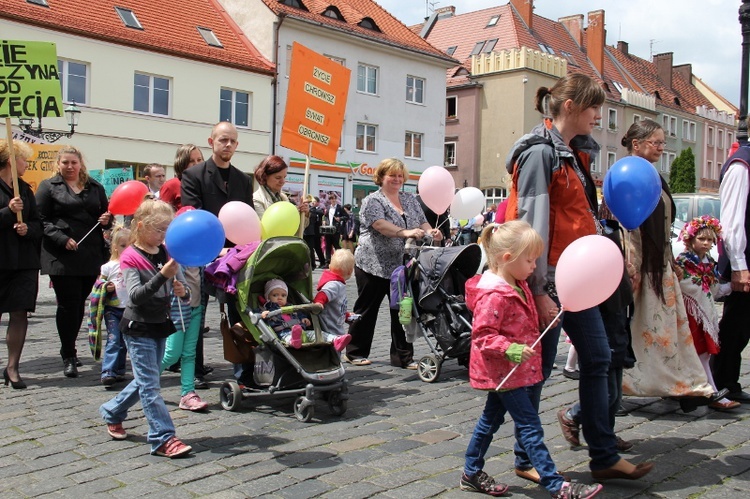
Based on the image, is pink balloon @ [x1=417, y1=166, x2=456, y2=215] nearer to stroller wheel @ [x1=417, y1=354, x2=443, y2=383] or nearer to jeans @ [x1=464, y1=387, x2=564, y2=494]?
stroller wheel @ [x1=417, y1=354, x2=443, y2=383]

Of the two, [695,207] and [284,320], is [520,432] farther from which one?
[695,207]

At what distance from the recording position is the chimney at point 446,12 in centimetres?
5516

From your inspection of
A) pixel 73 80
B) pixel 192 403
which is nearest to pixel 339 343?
pixel 192 403

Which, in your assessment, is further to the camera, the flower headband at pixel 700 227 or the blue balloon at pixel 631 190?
the flower headband at pixel 700 227

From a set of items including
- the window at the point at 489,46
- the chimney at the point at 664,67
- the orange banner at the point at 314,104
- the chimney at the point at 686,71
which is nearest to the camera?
the orange banner at the point at 314,104

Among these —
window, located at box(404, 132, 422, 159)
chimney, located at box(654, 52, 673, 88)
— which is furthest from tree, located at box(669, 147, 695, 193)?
window, located at box(404, 132, 422, 159)

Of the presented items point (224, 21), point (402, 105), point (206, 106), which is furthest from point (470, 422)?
point (402, 105)

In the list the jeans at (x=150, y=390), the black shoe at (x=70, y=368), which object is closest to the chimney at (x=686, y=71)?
the black shoe at (x=70, y=368)

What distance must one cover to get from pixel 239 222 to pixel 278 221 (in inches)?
19.3

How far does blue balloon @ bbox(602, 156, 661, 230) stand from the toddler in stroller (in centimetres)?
217

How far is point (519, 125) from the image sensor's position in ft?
147

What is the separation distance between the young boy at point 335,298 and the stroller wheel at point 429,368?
751 mm

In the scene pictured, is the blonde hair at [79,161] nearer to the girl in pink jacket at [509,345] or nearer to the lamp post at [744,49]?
the girl in pink jacket at [509,345]

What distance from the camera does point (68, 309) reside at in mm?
6859
